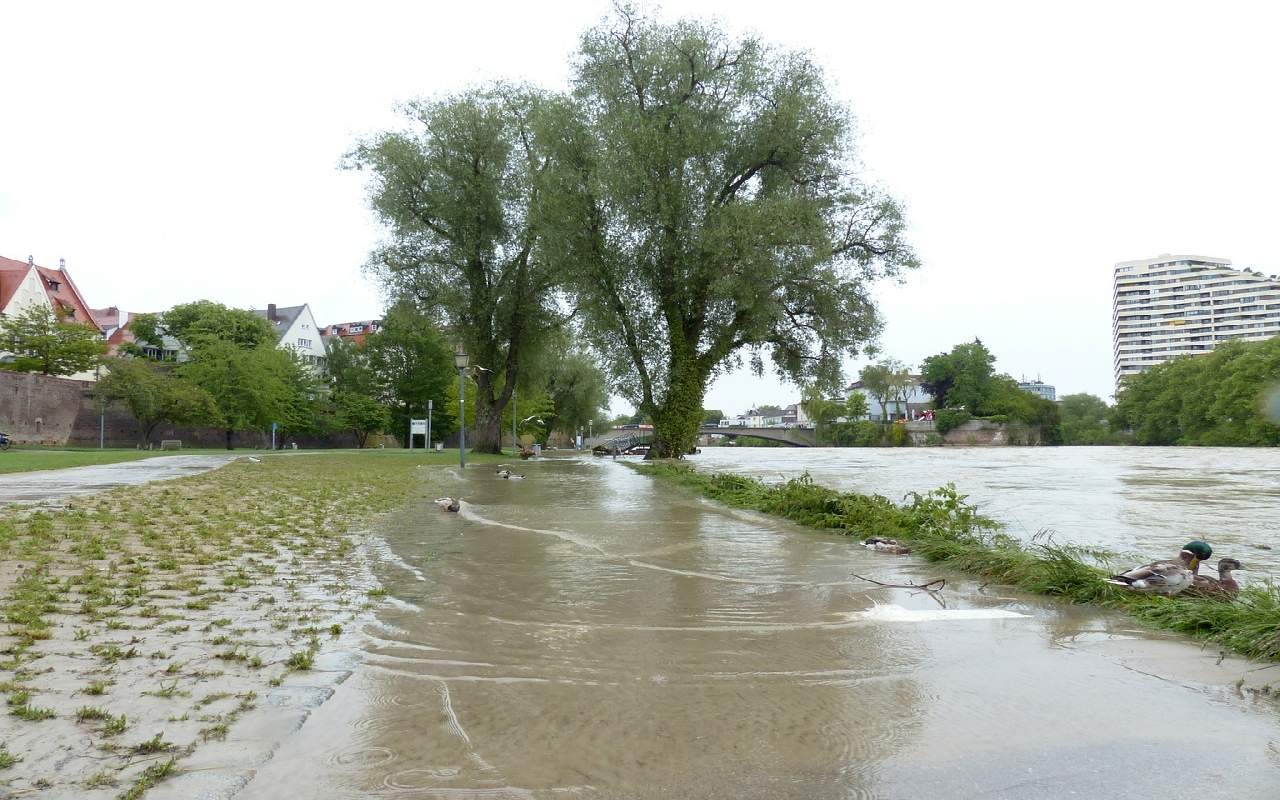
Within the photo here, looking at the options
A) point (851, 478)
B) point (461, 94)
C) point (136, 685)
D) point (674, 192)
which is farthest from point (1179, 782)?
point (461, 94)

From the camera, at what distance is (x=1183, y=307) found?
15125cm

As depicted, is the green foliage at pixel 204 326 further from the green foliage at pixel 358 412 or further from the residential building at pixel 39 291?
the green foliage at pixel 358 412

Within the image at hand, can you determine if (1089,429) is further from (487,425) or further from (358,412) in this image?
(487,425)

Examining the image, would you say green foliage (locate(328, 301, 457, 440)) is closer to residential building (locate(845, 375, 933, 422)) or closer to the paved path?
the paved path

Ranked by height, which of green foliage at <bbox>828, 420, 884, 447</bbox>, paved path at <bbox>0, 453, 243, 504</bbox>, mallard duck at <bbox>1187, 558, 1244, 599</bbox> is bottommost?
paved path at <bbox>0, 453, 243, 504</bbox>

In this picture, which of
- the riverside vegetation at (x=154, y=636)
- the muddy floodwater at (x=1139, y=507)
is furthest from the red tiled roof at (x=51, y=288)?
the muddy floodwater at (x=1139, y=507)

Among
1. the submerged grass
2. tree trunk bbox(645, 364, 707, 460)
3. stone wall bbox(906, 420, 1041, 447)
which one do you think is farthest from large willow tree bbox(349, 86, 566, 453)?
stone wall bbox(906, 420, 1041, 447)

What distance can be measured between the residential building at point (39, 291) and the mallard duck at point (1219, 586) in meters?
67.1

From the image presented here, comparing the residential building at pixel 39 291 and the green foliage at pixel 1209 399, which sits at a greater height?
the residential building at pixel 39 291

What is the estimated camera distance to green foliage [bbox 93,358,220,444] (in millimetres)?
47375

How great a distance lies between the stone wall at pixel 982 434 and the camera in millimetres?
94750

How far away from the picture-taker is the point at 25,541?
7070mm

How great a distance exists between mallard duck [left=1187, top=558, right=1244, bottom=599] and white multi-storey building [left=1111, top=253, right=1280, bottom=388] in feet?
514

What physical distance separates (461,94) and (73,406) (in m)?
37.5
